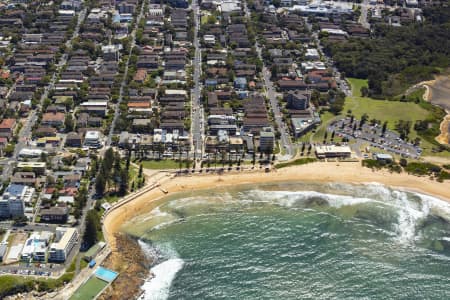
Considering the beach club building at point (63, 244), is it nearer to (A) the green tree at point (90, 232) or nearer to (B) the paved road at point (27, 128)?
(A) the green tree at point (90, 232)

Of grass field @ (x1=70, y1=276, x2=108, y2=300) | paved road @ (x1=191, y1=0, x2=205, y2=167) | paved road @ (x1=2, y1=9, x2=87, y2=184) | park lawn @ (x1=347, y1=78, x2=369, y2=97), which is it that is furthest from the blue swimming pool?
park lawn @ (x1=347, y1=78, x2=369, y2=97)

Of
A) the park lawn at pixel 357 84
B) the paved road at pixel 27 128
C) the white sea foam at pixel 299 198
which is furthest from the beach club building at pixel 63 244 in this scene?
the park lawn at pixel 357 84

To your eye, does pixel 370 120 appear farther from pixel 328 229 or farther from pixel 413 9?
pixel 413 9

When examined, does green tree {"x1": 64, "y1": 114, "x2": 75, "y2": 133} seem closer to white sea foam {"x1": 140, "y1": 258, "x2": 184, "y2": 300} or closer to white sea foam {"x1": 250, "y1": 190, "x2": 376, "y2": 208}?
white sea foam {"x1": 250, "y1": 190, "x2": 376, "y2": 208}

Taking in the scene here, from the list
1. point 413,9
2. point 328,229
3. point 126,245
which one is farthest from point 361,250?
point 413,9

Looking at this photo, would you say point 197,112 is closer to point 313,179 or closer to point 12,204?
point 313,179
